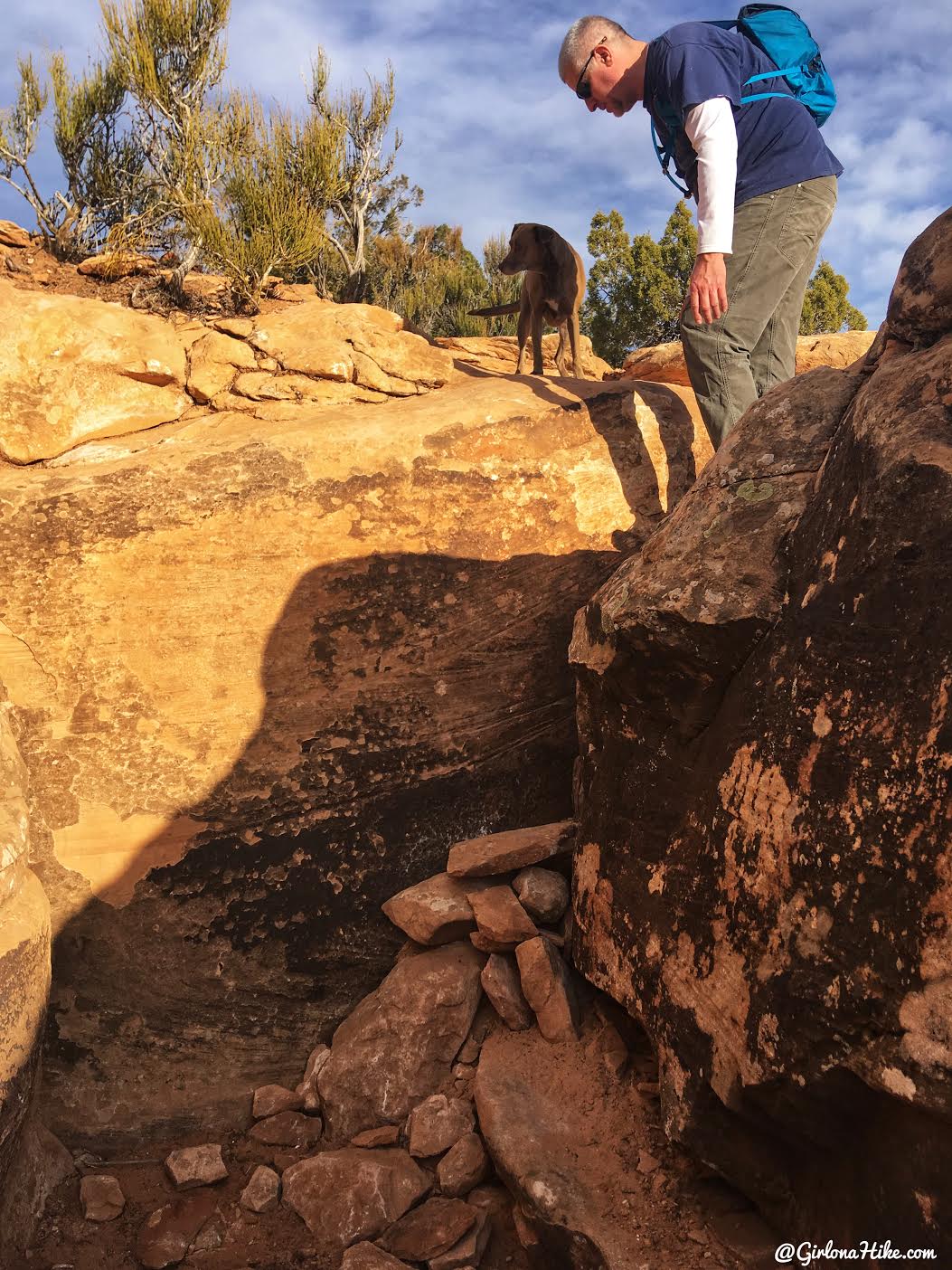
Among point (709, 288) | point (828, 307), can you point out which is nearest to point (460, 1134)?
point (709, 288)

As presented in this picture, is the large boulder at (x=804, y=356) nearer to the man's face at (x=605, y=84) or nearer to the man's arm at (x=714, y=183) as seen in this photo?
the man's face at (x=605, y=84)

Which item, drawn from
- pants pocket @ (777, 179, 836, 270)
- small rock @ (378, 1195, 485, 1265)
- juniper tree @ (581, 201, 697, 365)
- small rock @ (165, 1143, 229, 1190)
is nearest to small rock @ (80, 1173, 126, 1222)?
small rock @ (165, 1143, 229, 1190)

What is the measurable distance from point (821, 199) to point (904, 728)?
199 centimetres

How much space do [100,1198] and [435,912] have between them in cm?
107

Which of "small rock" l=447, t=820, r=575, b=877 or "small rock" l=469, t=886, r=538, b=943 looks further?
"small rock" l=447, t=820, r=575, b=877

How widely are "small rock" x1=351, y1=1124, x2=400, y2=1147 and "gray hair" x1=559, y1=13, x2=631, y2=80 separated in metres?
3.09

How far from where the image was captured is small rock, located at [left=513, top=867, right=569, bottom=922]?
2.56 meters

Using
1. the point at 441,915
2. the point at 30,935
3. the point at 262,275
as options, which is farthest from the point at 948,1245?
the point at 262,275

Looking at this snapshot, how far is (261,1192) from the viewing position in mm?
2281

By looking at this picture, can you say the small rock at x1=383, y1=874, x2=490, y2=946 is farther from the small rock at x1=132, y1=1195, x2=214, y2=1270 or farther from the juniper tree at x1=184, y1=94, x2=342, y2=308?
the juniper tree at x1=184, y1=94, x2=342, y2=308

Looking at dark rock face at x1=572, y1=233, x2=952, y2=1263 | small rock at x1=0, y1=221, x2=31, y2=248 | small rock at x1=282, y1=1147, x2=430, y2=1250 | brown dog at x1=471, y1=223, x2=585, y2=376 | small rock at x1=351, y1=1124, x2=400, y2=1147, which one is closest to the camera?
→ dark rock face at x1=572, y1=233, x2=952, y2=1263

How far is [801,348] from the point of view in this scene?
973 centimetres

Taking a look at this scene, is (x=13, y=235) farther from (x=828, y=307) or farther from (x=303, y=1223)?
(x=828, y=307)

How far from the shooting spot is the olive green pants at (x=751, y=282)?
287 centimetres
